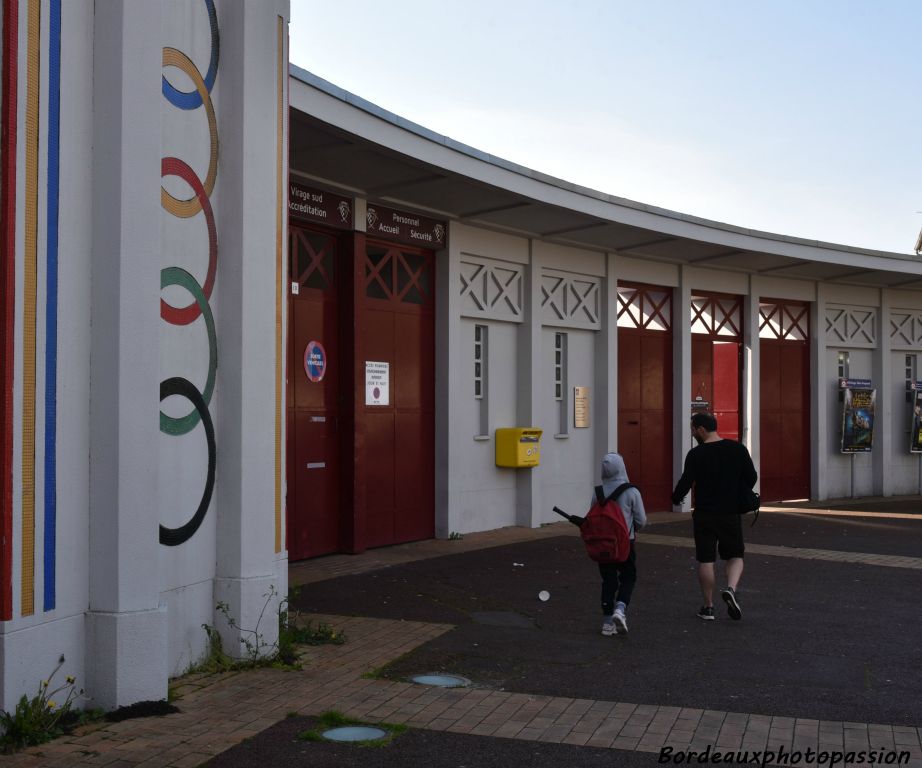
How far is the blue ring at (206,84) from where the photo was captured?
7.15m

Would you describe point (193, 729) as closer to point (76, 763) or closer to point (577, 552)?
point (76, 763)

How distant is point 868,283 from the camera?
22.1 m

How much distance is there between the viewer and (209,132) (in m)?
7.60

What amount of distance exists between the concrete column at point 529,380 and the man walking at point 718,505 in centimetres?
666

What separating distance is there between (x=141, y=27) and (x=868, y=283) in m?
18.3

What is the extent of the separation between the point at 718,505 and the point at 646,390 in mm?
9452

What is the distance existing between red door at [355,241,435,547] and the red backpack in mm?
4927

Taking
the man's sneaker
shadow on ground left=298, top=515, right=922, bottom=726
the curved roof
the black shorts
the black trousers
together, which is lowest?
shadow on ground left=298, top=515, right=922, bottom=726

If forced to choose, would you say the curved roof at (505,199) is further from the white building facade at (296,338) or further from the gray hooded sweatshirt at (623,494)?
the gray hooded sweatshirt at (623,494)

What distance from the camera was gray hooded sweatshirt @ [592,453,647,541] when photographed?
8.92 meters

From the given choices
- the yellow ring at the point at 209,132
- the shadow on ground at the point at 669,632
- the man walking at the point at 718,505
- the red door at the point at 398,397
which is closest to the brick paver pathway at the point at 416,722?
the shadow on ground at the point at 669,632

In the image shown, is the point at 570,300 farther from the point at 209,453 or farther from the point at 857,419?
the point at 209,453

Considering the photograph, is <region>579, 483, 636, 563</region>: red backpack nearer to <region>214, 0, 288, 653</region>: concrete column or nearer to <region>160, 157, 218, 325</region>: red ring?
<region>214, 0, 288, 653</region>: concrete column

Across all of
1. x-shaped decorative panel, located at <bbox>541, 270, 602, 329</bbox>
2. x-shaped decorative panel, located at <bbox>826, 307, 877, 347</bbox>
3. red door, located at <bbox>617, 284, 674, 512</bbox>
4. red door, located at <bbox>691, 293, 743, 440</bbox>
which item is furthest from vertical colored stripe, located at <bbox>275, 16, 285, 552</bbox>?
x-shaped decorative panel, located at <bbox>826, 307, 877, 347</bbox>
